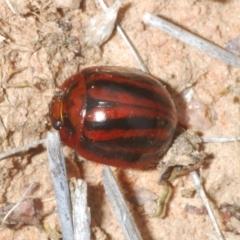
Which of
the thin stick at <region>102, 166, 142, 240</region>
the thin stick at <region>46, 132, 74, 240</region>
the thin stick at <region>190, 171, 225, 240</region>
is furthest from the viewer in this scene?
the thin stick at <region>190, 171, 225, 240</region>

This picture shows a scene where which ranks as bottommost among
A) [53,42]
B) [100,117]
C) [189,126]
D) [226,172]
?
[226,172]

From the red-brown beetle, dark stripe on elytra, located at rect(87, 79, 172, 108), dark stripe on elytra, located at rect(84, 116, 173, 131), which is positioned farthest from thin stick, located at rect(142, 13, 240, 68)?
dark stripe on elytra, located at rect(84, 116, 173, 131)

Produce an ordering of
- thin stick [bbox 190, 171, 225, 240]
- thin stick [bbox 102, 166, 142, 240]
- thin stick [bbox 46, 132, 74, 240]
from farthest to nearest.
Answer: thin stick [bbox 190, 171, 225, 240]
thin stick [bbox 102, 166, 142, 240]
thin stick [bbox 46, 132, 74, 240]

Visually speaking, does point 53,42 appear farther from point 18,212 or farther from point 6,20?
point 18,212

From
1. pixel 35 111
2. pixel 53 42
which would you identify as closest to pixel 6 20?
pixel 53 42

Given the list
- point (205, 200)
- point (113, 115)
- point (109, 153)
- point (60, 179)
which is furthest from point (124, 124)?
point (205, 200)

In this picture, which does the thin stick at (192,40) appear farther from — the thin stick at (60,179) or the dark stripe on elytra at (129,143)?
the thin stick at (60,179)

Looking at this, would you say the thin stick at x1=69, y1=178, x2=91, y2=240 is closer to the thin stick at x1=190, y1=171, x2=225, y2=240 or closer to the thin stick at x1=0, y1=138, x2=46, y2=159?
the thin stick at x1=0, y1=138, x2=46, y2=159
